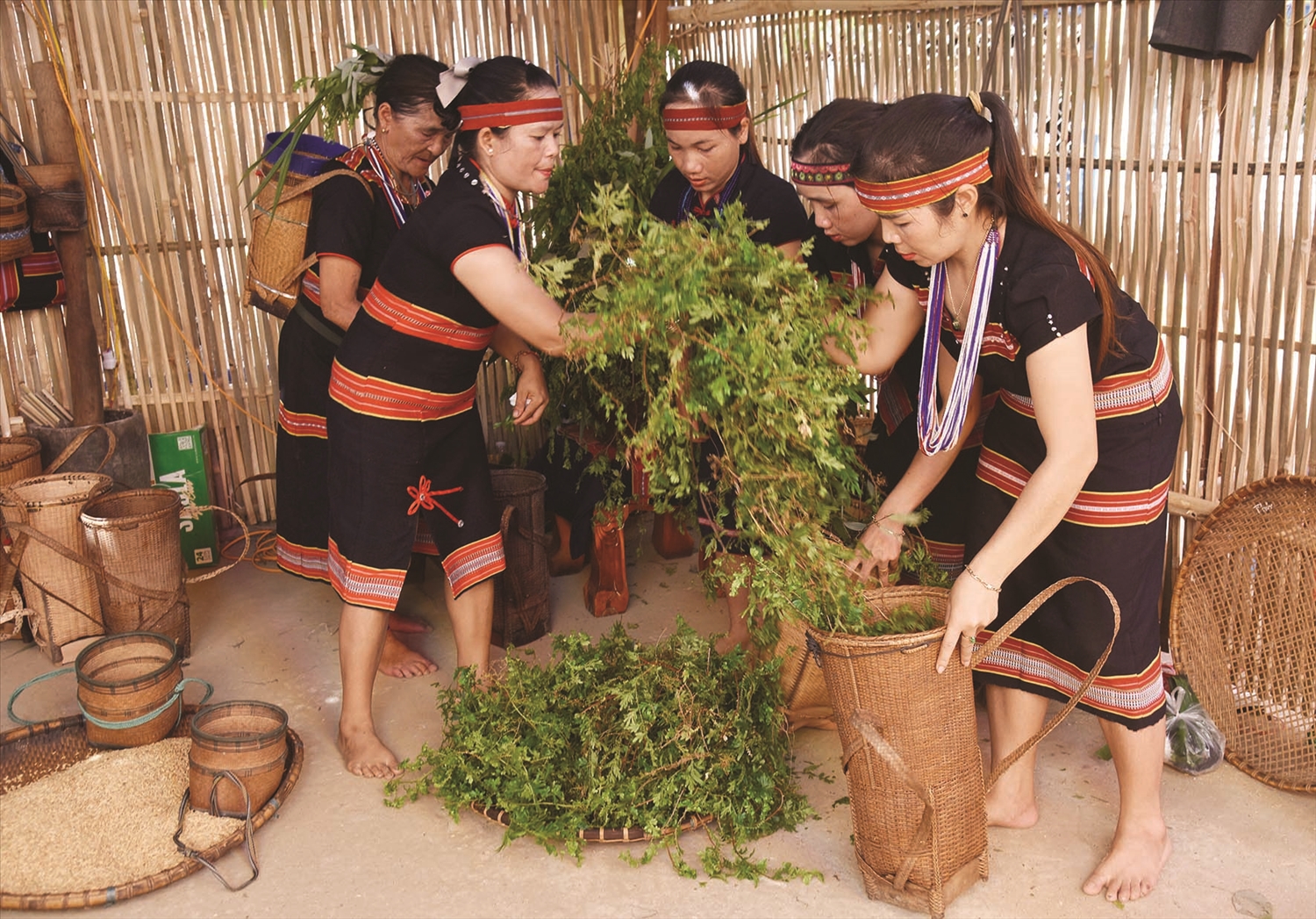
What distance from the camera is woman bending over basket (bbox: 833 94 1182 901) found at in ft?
7.18

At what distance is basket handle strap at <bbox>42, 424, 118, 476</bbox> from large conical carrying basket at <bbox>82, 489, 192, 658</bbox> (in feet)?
1.68

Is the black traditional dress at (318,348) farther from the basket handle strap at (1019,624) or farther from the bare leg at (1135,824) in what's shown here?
the bare leg at (1135,824)

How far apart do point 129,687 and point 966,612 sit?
87.5 inches

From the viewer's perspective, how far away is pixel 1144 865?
2520 mm

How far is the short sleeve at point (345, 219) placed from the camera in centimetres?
327

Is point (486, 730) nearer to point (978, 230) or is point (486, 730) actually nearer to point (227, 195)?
point (978, 230)

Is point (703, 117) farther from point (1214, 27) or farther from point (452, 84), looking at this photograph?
point (1214, 27)

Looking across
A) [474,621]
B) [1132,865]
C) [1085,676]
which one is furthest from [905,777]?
[474,621]

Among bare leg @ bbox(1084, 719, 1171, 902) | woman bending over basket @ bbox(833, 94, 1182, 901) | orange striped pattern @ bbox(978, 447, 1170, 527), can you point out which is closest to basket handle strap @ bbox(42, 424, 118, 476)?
woman bending over basket @ bbox(833, 94, 1182, 901)

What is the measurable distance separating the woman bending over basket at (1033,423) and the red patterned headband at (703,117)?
794 millimetres

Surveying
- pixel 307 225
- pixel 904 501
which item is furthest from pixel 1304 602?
pixel 307 225

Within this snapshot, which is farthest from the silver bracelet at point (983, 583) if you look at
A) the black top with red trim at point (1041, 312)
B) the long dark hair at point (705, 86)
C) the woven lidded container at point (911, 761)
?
the long dark hair at point (705, 86)

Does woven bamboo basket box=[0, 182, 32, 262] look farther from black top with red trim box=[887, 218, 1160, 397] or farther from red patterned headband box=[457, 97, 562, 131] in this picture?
black top with red trim box=[887, 218, 1160, 397]

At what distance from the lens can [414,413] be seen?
9.86 ft
